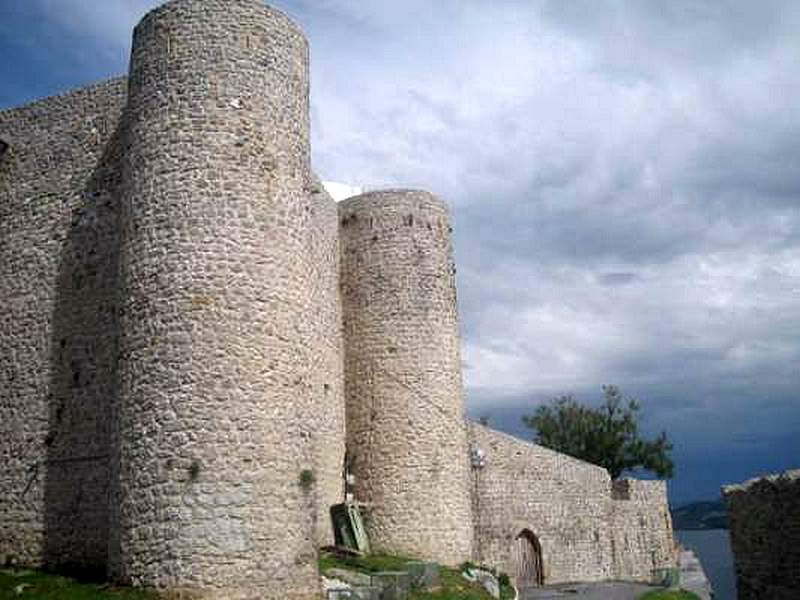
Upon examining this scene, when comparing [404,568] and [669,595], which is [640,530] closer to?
[669,595]

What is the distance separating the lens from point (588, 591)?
936 inches

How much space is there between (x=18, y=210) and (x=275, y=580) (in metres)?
9.16

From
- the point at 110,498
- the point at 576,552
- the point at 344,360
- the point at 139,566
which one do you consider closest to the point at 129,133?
the point at 110,498

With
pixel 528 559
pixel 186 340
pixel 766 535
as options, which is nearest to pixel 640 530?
pixel 528 559

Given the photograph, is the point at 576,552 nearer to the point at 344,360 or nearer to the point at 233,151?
the point at 344,360

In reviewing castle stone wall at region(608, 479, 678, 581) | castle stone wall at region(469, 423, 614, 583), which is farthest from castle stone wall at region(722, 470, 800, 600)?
castle stone wall at region(608, 479, 678, 581)

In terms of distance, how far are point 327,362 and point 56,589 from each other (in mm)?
8400

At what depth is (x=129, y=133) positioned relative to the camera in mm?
14906

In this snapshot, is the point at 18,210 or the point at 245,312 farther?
the point at 18,210

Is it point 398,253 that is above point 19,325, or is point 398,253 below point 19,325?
above

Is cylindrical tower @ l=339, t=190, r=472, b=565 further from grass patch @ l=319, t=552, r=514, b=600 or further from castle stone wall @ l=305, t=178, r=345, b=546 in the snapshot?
grass patch @ l=319, t=552, r=514, b=600

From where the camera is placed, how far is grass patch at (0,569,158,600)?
482 inches

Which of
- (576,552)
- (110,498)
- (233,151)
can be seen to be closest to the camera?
(110,498)

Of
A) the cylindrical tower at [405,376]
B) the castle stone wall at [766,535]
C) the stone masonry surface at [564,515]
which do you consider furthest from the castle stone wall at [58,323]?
the castle stone wall at [766,535]
